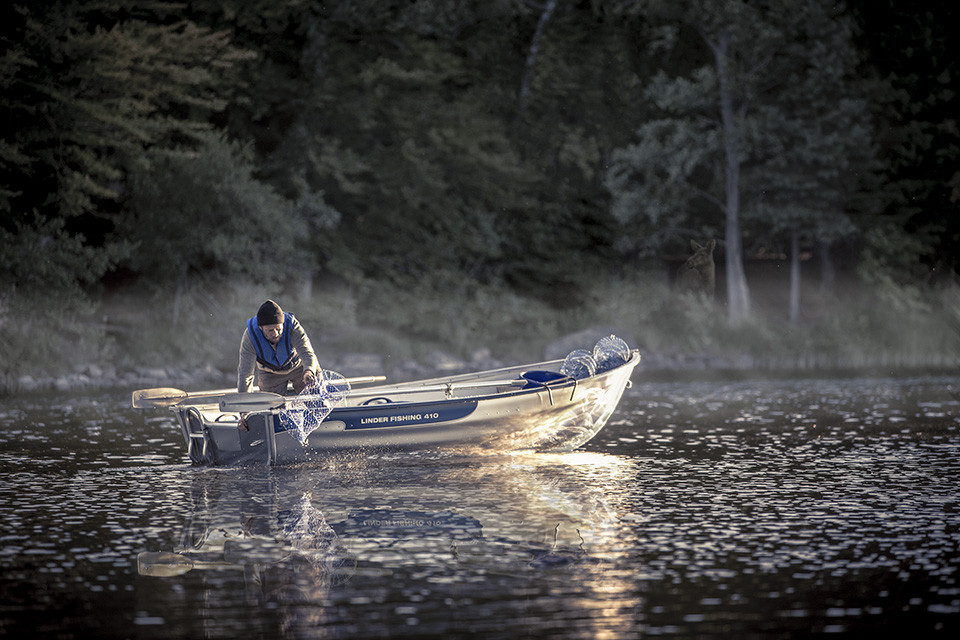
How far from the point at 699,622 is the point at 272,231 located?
89.4ft

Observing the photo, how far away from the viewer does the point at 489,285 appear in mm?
40031

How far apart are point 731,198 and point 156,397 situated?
84.1 ft

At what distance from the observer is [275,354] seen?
616 inches

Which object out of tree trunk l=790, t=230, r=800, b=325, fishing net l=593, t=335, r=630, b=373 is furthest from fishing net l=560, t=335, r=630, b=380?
tree trunk l=790, t=230, r=800, b=325

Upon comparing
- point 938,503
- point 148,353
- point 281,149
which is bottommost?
point 938,503

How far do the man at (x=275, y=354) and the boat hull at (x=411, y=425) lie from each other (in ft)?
2.03

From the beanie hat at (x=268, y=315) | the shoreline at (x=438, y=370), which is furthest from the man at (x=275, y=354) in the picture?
the shoreline at (x=438, y=370)

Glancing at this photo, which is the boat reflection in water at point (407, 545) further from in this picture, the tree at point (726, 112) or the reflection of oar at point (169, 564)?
the tree at point (726, 112)

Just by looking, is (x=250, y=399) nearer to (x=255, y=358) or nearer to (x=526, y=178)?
(x=255, y=358)

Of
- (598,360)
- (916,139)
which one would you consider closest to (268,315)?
(598,360)

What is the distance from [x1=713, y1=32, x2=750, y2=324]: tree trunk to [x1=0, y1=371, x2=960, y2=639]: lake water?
1875cm

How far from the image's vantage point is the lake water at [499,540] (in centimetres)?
833

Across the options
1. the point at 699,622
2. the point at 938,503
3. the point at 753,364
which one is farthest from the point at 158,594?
the point at 753,364

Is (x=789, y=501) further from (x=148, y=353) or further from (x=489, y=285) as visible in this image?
(x=489, y=285)
